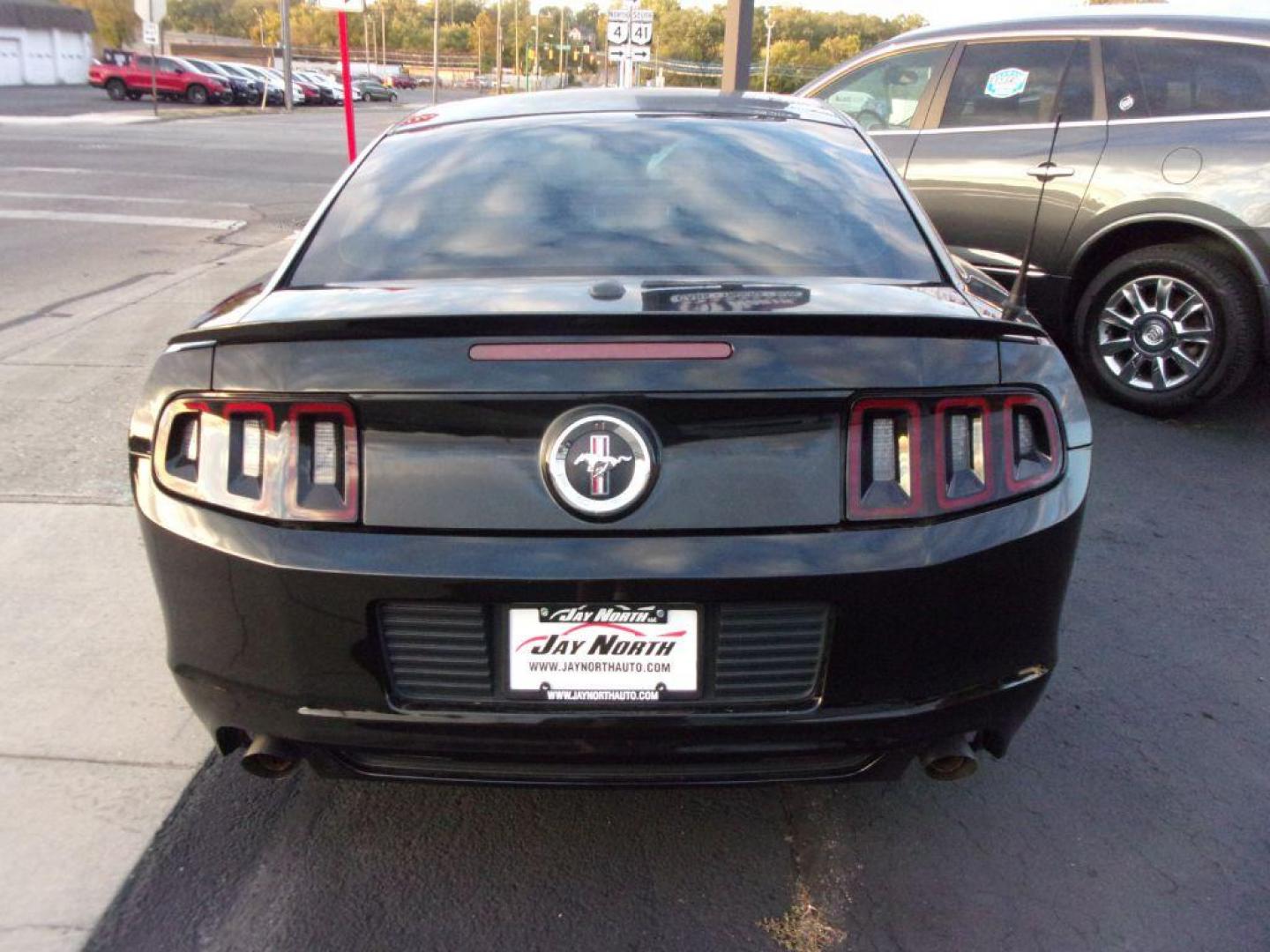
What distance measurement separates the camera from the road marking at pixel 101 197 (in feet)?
48.8

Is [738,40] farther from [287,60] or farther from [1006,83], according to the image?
[287,60]

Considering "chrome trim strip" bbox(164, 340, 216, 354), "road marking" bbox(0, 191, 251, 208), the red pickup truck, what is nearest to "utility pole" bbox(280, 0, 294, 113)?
the red pickup truck

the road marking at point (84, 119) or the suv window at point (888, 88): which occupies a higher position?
the suv window at point (888, 88)

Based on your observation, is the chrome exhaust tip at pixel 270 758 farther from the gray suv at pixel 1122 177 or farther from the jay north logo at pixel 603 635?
the gray suv at pixel 1122 177

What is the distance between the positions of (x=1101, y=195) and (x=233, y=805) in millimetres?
5121

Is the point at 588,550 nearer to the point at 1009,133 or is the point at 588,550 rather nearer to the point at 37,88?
the point at 1009,133

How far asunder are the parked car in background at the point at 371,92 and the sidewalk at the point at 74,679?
61236 mm

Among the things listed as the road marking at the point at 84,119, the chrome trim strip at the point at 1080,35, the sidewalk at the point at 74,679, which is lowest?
the road marking at the point at 84,119

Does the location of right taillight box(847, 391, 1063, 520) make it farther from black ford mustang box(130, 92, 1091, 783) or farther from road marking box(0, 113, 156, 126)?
road marking box(0, 113, 156, 126)

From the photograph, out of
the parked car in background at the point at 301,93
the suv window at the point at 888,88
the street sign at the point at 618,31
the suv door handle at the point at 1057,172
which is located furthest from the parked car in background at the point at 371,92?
the suv door handle at the point at 1057,172

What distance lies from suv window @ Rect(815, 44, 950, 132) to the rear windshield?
3.88m

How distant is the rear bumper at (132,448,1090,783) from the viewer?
2.07 meters

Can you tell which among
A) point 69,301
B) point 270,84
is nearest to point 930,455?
point 69,301

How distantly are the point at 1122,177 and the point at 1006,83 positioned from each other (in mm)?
1040
